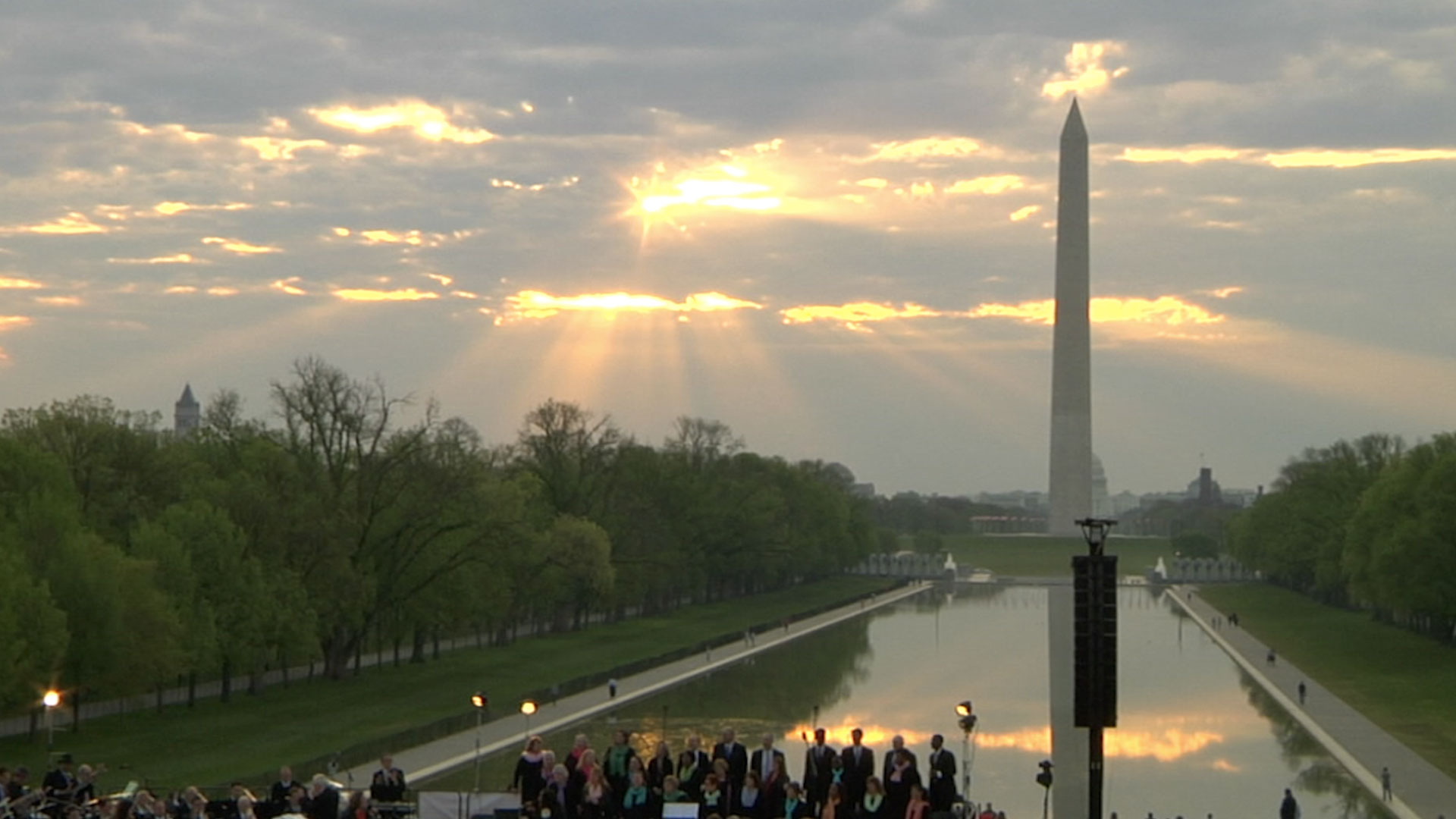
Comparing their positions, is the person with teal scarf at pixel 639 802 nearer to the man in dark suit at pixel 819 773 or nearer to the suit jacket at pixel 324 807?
the man in dark suit at pixel 819 773

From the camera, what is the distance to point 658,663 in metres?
63.1

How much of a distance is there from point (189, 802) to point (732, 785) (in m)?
5.14

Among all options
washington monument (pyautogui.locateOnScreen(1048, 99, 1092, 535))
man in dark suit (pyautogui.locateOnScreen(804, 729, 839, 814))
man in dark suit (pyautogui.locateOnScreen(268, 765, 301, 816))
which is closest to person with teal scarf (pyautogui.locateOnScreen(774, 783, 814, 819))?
man in dark suit (pyautogui.locateOnScreen(804, 729, 839, 814))

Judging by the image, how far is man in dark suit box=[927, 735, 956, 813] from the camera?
1956cm

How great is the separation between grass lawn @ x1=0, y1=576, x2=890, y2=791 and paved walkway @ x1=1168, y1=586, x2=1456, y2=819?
19.2 metres

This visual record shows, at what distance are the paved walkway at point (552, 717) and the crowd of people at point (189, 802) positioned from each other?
1131 centimetres

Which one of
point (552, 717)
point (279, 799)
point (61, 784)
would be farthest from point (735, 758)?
point (552, 717)

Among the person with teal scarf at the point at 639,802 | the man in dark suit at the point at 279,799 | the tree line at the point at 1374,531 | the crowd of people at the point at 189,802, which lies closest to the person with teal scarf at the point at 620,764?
the person with teal scarf at the point at 639,802

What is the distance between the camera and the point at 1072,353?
4681 cm

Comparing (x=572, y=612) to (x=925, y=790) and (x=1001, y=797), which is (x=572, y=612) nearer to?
(x=1001, y=797)

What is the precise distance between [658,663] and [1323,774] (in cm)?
2721

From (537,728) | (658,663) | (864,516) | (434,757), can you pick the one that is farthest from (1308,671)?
(864,516)

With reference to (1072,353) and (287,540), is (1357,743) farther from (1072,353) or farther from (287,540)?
(287,540)

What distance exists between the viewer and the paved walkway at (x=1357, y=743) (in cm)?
3550
